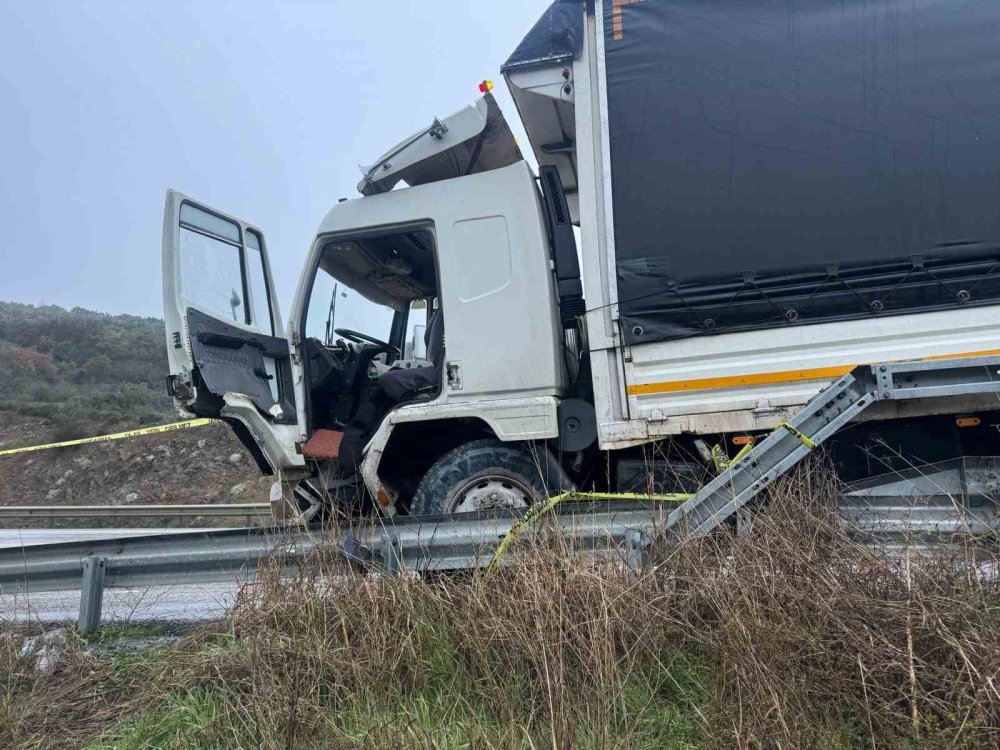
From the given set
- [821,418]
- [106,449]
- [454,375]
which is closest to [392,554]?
[454,375]

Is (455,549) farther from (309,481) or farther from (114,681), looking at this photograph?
(309,481)

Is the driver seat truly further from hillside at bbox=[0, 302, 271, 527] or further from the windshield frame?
hillside at bbox=[0, 302, 271, 527]

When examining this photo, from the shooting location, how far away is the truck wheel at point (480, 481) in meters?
4.25

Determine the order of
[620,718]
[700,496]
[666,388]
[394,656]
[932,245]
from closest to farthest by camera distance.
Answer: [620,718]
[394,656]
[700,496]
[932,245]
[666,388]

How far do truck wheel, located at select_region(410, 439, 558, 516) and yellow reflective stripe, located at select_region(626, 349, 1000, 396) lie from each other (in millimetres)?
815

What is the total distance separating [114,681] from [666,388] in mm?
2913

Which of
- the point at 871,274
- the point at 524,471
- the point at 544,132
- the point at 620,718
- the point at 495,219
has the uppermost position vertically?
the point at 544,132

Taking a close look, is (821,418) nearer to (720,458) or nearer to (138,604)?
(720,458)

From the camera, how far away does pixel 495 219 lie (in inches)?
177

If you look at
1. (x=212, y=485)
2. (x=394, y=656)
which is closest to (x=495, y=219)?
(x=394, y=656)

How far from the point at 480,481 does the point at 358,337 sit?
76.2 inches

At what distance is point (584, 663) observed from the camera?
2.40 meters

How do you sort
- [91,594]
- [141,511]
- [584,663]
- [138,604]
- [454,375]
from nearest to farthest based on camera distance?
[584,663], [91,594], [138,604], [454,375], [141,511]

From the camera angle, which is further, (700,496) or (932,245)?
(932,245)
